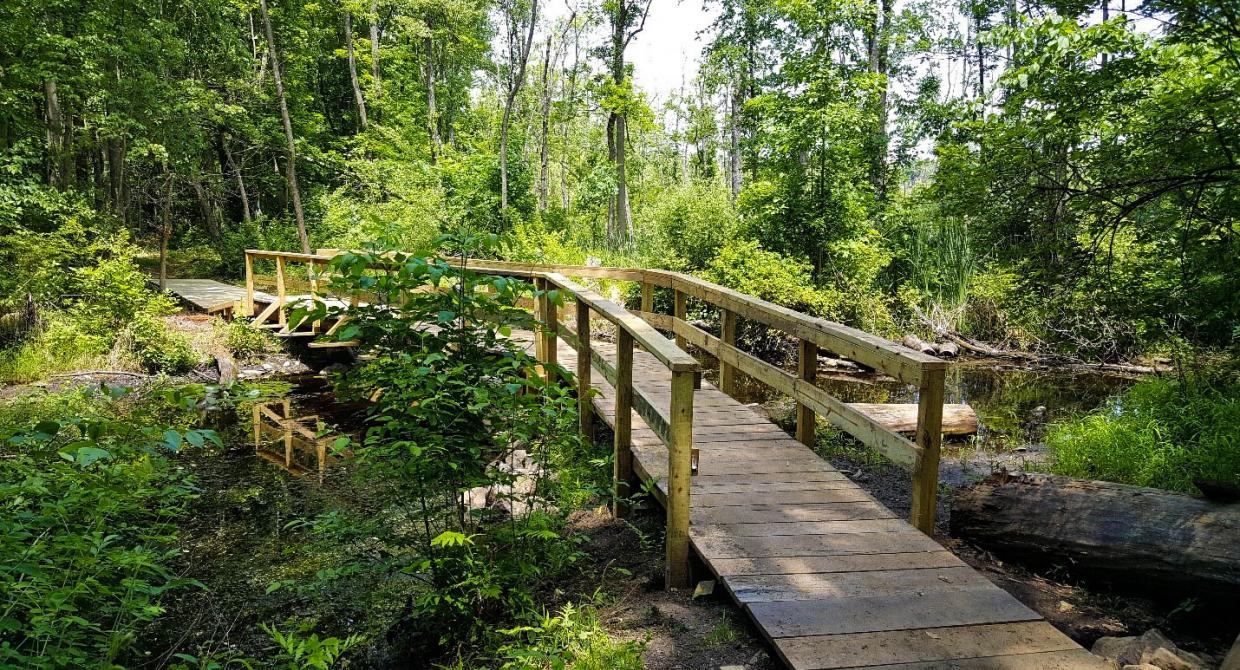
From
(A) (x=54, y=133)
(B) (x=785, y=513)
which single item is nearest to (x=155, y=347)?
(A) (x=54, y=133)

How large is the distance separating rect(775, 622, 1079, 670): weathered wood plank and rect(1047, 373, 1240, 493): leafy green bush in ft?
10.5

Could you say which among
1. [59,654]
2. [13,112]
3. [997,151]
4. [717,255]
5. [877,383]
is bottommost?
[877,383]

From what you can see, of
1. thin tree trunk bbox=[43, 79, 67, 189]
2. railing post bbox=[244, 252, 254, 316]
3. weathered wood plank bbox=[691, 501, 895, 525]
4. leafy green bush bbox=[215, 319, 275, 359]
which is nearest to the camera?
weathered wood plank bbox=[691, 501, 895, 525]

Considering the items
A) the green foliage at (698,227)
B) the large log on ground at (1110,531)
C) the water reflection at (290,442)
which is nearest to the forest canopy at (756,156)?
the green foliage at (698,227)

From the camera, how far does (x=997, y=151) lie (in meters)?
5.43

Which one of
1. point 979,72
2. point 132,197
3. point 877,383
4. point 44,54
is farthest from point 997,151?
point 979,72

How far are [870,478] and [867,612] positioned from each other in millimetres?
3157

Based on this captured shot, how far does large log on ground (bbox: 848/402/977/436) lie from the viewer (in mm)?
6336

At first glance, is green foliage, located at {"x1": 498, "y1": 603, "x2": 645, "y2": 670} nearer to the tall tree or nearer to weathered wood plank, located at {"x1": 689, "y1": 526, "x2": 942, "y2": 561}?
weathered wood plank, located at {"x1": 689, "y1": 526, "x2": 942, "y2": 561}

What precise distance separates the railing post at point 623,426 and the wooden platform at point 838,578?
0.35 ft

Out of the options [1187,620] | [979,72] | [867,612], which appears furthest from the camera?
[979,72]

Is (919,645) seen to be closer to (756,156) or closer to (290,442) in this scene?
(290,442)

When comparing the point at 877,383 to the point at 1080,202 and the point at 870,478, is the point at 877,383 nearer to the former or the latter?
the point at 870,478

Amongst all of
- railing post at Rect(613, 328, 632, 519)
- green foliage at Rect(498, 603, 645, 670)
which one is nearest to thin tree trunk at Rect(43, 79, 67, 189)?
railing post at Rect(613, 328, 632, 519)
